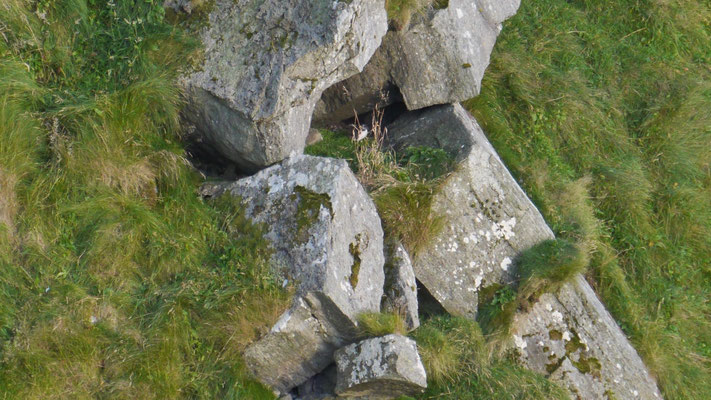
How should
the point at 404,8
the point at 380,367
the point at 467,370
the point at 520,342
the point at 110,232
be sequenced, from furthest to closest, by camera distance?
the point at 404,8, the point at 520,342, the point at 467,370, the point at 110,232, the point at 380,367

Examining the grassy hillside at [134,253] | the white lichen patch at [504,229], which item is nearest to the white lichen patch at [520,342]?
the grassy hillside at [134,253]

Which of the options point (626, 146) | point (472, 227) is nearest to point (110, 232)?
point (472, 227)

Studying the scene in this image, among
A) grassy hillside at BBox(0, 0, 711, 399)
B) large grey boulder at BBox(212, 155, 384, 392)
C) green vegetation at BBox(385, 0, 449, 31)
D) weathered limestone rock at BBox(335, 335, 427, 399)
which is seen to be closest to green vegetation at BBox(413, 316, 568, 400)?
grassy hillside at BBox(0, 0, 711, 399)

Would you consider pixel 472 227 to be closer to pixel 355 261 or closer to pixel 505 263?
pixel 505 263

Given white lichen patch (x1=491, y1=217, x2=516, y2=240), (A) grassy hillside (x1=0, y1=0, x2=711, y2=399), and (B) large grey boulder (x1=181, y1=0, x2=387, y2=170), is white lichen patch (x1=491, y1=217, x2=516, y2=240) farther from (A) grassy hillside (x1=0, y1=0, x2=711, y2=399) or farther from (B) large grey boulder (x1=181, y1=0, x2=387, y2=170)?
(B) large grey boulder (x1=181, y1=0, x2=387, y2=170)

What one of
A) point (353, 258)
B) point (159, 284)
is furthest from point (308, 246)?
point (159, 284)

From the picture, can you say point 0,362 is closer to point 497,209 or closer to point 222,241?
point 222,241
